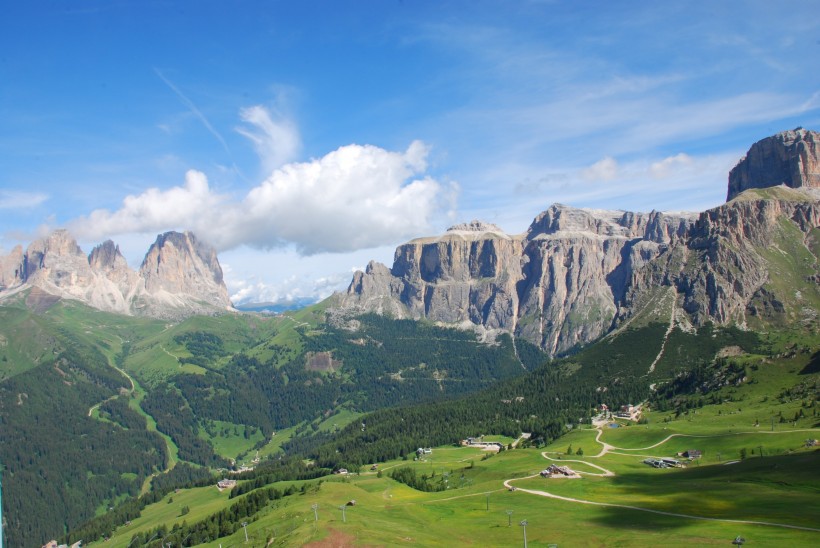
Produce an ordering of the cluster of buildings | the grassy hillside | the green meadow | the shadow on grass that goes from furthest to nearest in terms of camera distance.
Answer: the cluster of buildings < the shadow on grass < the grassy hillside < the green meadow

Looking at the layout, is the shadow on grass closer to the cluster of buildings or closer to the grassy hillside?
the grassy hillside

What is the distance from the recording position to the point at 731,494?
374 feet

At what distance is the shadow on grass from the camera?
100125 millimetres

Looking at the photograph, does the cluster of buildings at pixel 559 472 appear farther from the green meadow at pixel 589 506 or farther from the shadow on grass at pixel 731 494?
the shadow on grass at pixel 731 494

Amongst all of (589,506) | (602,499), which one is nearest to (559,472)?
(602,499)

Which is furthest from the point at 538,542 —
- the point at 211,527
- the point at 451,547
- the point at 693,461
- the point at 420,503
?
the point at 211,527

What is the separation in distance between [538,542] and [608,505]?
28316 millimetres

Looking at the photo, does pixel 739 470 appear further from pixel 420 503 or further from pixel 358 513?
pixel 358 513

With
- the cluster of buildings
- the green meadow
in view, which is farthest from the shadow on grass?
the cluster of buildings

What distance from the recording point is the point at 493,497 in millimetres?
143750

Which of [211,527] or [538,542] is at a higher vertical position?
[538,542]

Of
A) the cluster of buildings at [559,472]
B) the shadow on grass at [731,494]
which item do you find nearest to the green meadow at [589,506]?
the shadow on grass at [731,494]

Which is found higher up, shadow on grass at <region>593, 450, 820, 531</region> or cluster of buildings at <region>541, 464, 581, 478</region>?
shadow on grass at <region>593, 450, 820, 531</region>

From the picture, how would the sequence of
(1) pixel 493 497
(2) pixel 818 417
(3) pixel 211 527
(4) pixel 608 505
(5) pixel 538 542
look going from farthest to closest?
(2) pixel 818 417
(3) pixel 211 527
(1) pixel 493 497
(4) pixel 608 505
(5) pixel 538 542
